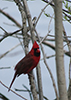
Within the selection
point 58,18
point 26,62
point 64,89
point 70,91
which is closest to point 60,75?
point 64,89

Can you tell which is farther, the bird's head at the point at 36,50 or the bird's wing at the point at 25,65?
the bird's wing at the point at 25,65

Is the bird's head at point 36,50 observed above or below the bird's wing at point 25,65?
above

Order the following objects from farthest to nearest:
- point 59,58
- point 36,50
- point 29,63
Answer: point 29,63 → point 36,50 → point 59,58

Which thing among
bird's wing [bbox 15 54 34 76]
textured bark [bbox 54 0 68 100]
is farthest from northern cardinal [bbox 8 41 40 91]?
textured bark [bbox 54 0 68 100]

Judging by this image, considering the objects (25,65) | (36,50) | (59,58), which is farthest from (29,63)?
(59,58)

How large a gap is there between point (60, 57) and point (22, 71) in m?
0.80

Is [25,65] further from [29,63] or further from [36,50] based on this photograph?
[36,50]

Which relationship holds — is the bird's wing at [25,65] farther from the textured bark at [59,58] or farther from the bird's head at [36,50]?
the textured bark at [59,58]

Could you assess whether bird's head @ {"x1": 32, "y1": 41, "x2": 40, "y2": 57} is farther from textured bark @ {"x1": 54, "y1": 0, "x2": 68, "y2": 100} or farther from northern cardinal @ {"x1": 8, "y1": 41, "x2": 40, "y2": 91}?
textured bark @ {"x1": 54, "y1": 0, "x2": 68, "y2": 100}

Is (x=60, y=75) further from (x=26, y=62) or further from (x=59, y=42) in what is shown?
(x=26, y=62)

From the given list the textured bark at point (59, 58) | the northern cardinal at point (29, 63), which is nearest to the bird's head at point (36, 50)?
the northern cardinal at point (29, 63)

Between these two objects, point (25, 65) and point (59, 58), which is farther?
point (25, 65)

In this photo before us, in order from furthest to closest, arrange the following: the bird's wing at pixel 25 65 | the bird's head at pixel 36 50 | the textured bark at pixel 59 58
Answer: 1. the bird's wing at pixel 25 65
2. the bird's head at pixel 36 50
3. the textured bark at pixel 59 58

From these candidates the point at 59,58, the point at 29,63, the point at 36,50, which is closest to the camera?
the point at 59,58
